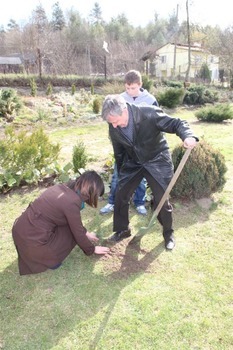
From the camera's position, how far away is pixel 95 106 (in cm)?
1104

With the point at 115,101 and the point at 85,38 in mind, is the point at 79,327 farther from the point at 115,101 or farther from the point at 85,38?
the point at 85,38

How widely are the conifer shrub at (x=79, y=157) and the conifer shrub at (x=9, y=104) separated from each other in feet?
17.8


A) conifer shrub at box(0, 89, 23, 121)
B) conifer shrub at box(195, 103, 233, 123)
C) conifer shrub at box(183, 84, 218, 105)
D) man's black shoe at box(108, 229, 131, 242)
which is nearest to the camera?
man's black shoe at box(108, 229, 131, 242)

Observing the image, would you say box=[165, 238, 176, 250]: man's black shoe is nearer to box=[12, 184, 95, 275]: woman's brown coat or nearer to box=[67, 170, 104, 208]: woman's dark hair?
box=[12, 184, 95, 275]: woman's brown coat

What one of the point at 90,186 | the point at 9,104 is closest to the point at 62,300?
the point at 90,186

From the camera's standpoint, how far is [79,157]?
4.61m

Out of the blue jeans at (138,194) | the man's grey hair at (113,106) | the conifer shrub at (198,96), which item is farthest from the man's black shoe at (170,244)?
the conifer shrub at (198,96)

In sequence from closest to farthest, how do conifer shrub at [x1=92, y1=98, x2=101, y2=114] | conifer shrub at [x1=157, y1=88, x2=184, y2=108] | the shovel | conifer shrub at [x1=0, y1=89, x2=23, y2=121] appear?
the shovel, conifer shrub at [x1=0, y1=89, x2=23, y2=121], conifer shrub at [x1=92, y1=98, x2=101, y2=114], conifer shrub at [x1=157, y1=88, x2=184, y2=108]

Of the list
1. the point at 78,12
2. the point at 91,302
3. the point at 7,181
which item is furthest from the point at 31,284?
the point at 78,12

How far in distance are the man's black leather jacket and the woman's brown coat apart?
665 millimetres

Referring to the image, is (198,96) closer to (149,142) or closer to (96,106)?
(96,106)

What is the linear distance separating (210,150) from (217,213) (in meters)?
0.87

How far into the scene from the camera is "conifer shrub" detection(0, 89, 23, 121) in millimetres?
9390

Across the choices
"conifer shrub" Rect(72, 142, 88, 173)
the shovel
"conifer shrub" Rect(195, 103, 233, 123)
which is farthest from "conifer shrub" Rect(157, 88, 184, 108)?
the shovel
